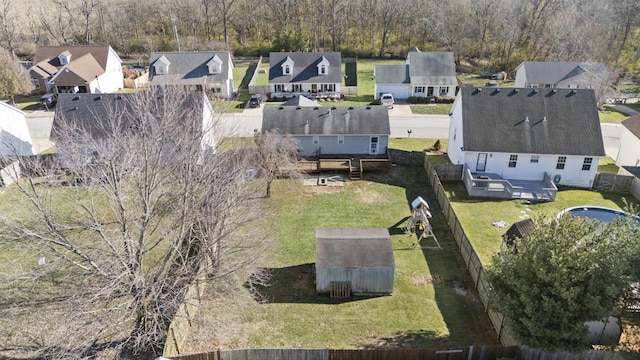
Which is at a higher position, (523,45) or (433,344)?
(523,45)

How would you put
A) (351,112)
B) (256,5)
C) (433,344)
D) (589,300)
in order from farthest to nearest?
(256,5), (351,112), (433,344), (589,300)

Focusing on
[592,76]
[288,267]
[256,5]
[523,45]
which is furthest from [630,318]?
[256,5]

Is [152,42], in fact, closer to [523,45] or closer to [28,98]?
[28,98]

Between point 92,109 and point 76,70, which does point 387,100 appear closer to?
point 92,109

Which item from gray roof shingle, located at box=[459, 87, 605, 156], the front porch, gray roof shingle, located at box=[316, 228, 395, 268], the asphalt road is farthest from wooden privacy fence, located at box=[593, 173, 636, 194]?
gray roof shingle, located at box=[316, 228, 395, 268]

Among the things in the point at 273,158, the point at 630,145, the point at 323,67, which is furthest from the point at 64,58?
the point at 630,145

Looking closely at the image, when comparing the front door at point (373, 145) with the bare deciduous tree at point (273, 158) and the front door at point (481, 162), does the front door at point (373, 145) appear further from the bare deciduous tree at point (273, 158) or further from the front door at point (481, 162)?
the front door at point (481, 162)

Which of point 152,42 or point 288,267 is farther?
point 152,42
